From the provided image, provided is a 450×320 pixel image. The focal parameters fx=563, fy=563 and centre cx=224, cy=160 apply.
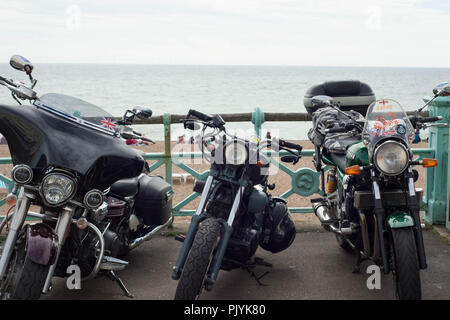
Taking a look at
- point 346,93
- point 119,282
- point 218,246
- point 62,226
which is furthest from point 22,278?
point 346,93

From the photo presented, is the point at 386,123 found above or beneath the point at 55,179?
above

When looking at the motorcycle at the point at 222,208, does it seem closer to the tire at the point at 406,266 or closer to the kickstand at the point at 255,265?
the kickstand at the point at 255,265

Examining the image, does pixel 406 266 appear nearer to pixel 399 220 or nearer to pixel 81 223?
pixel 399 220

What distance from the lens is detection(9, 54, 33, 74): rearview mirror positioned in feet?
11.7

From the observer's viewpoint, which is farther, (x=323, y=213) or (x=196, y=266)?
(x=323, y=213)

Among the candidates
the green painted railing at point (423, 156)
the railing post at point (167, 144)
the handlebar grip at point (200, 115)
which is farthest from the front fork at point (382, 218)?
the railing post at point (167, 144)

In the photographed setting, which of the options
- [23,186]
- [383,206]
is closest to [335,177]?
[383,206]

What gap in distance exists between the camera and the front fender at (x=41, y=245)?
10.7 feet

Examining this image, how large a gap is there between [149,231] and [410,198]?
217 cm

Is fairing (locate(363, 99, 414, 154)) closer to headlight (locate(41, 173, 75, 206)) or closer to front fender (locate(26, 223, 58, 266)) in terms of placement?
headlight (locate(41, 173, 75, 206))

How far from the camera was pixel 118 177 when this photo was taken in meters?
3.66

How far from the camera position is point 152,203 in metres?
4.76

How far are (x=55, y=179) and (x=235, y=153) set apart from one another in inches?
47.8

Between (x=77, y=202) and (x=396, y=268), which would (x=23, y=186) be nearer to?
(x=77, y=202)
